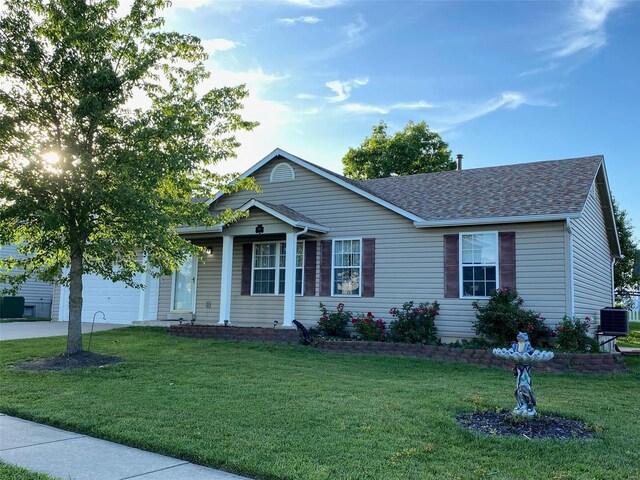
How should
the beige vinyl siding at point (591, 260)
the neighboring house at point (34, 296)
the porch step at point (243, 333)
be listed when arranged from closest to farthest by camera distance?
1. the beige vinyl siding at point (591, 260)
2. the porch step at point (243, 333)
3. the neighboring house at point (34, 296)

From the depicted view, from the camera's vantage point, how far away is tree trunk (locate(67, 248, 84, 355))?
987cm

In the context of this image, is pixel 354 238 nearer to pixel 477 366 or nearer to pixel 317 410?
pixel 477 366

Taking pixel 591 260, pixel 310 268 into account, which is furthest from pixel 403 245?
pixel 591 260

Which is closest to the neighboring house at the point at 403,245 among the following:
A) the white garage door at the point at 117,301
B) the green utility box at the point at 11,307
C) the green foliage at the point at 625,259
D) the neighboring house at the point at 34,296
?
the white garage door at the point at 117,301

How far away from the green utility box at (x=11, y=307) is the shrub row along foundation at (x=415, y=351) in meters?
13.3

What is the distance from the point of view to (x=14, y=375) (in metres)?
8.27

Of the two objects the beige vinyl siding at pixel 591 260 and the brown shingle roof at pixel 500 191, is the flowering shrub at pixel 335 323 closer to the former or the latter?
the brown shingle roof at pixel 500 191

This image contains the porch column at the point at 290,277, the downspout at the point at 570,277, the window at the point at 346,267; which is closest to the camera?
the downspout at the point at 570,277

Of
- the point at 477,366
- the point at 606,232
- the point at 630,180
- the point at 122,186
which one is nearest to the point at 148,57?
the point at 122,186

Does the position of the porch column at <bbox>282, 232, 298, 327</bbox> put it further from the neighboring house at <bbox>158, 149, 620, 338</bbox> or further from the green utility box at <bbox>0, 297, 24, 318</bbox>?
the green utility box at <bbox>0, 297, 24, 318</bbox>

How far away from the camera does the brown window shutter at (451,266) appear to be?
12.3 meters

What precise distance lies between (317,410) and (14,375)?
5231 millimetres

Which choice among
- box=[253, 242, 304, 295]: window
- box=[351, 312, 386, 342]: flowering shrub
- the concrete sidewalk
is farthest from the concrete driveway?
the concrete sidewalk

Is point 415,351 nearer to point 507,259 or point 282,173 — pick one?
point 507,259
